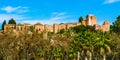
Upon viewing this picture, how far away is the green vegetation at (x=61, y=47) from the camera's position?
247 ft

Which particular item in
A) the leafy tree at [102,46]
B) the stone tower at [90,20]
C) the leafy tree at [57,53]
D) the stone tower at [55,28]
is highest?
the stone tower at [90,20]

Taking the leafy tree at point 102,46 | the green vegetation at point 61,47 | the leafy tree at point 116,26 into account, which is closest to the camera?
the leafy tree at point 102,46

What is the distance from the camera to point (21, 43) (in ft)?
328

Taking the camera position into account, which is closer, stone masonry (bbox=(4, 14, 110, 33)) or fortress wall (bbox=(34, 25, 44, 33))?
stone masonry (bbox=(4, 14, 110, 33))

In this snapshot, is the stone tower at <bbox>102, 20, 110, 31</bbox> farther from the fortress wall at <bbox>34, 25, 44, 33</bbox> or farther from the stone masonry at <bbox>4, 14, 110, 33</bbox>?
the fortress wall at <bbox>34, 25, 44, 33</bbox>

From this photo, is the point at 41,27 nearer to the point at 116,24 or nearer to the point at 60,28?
the point at 60,28

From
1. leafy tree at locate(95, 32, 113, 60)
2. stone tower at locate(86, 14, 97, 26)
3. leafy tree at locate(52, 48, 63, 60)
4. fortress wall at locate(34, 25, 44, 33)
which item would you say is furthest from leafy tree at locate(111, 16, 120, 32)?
leafy tree at locate(95, 32, 113, 60)

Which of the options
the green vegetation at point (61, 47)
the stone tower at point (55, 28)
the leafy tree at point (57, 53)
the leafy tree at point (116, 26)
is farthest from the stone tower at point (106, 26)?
the leafy tree at point (57, 53)

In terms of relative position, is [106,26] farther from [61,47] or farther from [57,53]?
[57,53]

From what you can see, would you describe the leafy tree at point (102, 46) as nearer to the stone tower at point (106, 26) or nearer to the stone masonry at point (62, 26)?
the stone masonry at point (62, 26)

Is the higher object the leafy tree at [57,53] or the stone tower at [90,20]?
the stone tower at [90,20]

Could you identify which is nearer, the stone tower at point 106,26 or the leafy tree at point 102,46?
the leafy tree at point 102,46

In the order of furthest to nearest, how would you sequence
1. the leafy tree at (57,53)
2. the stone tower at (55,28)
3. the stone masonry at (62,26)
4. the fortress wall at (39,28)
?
the stone tower at (55,28)
the fortress wall at (39,28)
the stone masonry at (62,26)
the leafy tree at (57,53)

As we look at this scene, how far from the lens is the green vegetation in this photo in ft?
247
